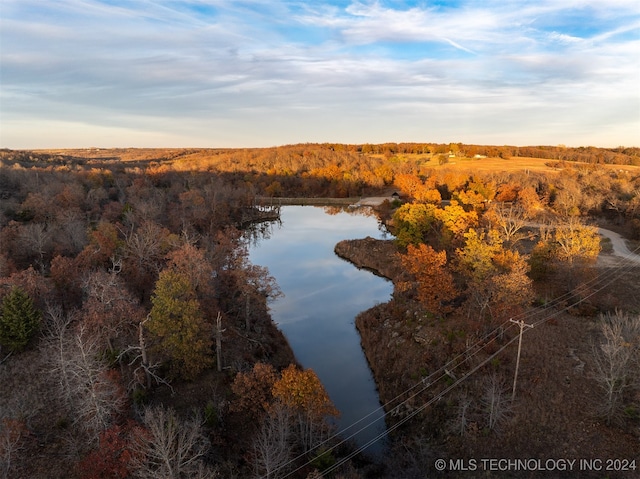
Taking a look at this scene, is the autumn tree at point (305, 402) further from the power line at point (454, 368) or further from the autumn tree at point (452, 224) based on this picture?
the autumn tree at point (452, 224)

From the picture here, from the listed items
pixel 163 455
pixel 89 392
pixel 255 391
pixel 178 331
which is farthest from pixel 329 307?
pixel 163 455

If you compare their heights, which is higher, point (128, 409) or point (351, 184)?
point (351, 184)

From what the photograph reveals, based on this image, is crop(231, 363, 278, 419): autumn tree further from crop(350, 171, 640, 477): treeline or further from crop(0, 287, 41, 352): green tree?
crop(0, 287, 41, 352): green tree

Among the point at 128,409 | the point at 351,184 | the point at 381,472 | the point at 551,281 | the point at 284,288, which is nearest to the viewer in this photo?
the point at 381,472

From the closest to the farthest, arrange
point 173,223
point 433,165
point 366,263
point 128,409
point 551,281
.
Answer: point 128,409, point 551,281, point 366,263, point 173,223, point 433,165

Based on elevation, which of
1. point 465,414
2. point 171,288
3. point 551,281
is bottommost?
point 465,414

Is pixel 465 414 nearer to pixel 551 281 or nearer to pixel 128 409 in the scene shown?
pixel 128 409

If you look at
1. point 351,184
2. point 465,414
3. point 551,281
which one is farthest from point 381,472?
point 351,184
